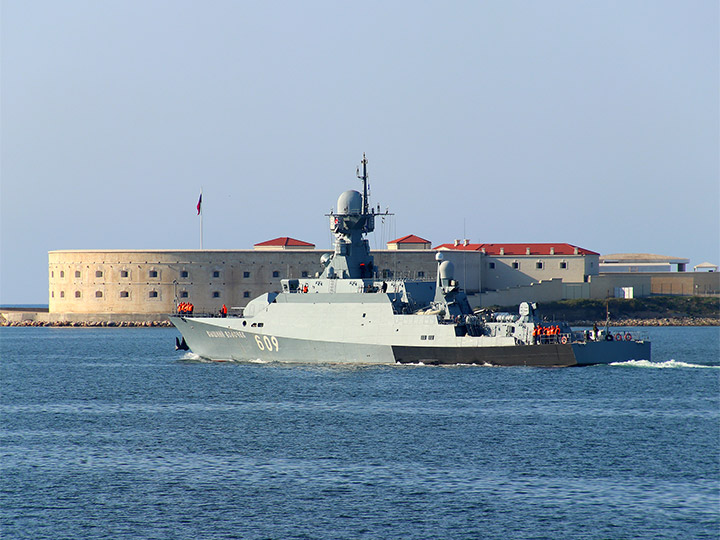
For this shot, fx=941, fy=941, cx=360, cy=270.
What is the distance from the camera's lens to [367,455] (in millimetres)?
22453

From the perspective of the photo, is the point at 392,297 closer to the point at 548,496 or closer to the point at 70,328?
the point at 548,496

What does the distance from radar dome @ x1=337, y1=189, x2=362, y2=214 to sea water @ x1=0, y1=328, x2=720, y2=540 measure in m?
8.19

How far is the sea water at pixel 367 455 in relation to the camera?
1717 cm

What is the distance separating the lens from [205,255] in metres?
83.5

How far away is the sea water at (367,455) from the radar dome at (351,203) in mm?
8188

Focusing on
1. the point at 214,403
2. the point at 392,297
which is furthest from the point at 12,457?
the point at 392,297

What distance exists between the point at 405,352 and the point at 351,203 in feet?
25.4

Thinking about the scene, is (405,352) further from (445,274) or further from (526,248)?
(526,248)

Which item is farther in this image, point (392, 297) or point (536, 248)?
point (536, 248)

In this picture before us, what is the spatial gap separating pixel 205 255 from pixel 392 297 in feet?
152

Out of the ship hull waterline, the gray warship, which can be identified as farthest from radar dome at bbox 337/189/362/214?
the ship hull waterline

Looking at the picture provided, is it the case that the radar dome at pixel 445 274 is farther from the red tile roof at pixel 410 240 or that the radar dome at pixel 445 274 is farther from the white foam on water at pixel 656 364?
the red tile roof at pixel 410 240

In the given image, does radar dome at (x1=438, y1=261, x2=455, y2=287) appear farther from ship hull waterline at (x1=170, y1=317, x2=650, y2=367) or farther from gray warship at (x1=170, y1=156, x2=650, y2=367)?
ship hull waterline at (x1=170, y1=317, x2=650, y2=367)

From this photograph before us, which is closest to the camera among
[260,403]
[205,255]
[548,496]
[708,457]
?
[548,496]
